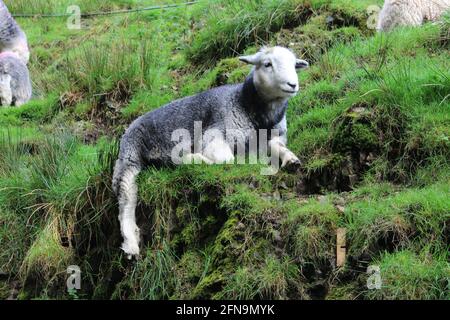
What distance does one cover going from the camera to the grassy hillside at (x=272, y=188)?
20.9 ft

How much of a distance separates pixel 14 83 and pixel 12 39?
4.02ft

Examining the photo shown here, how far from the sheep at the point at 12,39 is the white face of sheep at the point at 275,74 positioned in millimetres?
6403

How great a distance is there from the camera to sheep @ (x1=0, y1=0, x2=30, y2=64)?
13.0 meters

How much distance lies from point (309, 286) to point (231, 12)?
18.8ft

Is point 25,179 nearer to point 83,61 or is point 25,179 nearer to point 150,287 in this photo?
point 150,287

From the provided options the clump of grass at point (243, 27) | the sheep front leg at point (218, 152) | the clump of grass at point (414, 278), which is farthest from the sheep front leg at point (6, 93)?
the clump of grass at point (414, 278)

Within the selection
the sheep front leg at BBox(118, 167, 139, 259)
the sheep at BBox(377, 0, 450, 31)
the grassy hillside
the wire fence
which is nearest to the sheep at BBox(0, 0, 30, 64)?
the wire fence

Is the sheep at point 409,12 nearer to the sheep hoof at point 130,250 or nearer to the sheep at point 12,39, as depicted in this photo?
the sheep hoof at point 130,250

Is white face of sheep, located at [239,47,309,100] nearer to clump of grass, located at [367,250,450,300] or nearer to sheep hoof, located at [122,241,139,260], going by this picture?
sheep hoof, located at [122,241,139,260]

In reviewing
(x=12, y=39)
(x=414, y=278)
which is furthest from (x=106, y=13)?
(x=414, y=278)

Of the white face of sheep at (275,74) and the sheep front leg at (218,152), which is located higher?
the white face of sheep at (275,74)

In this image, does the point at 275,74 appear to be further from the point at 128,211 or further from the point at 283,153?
the point at 128,211

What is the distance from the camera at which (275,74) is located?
7441 millimetres
